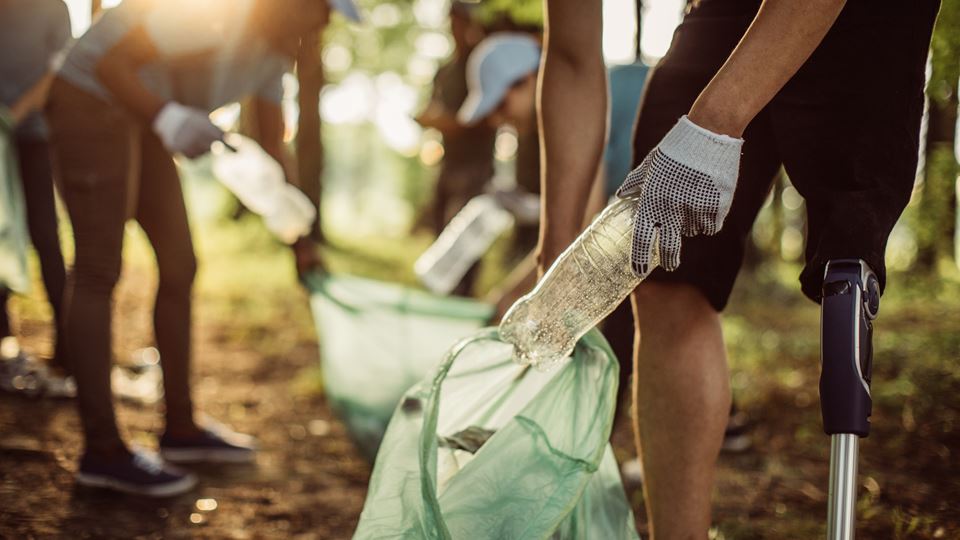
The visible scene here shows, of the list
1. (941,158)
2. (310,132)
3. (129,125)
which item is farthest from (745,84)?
(310,132)

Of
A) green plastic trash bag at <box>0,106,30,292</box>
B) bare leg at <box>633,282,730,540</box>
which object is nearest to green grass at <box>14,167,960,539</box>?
green plastic trash bag at <box>0,106,30,292</box>

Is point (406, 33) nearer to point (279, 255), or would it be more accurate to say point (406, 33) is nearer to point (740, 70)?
point (279, 255)

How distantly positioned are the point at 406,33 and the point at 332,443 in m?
10.4

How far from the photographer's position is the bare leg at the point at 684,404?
1511mm

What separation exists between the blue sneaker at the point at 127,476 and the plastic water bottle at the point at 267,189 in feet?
2.66

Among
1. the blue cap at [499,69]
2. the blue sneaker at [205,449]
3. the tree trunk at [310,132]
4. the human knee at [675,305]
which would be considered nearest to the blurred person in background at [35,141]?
the blue sneaker at [205,449]

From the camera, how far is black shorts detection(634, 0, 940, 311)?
132 cm

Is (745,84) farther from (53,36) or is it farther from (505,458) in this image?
(53,36)

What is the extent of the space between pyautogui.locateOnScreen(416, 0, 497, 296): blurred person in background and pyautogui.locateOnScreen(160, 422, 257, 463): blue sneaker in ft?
6.64

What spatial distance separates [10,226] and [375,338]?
51.5 inches

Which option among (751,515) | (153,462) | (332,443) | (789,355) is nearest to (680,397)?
(751,515)

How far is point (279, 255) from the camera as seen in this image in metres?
11.2

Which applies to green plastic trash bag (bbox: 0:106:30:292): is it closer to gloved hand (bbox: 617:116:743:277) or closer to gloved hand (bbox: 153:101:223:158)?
gloved hand (bbox: 153:101:223:158)

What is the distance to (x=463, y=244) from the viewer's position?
138 inches
